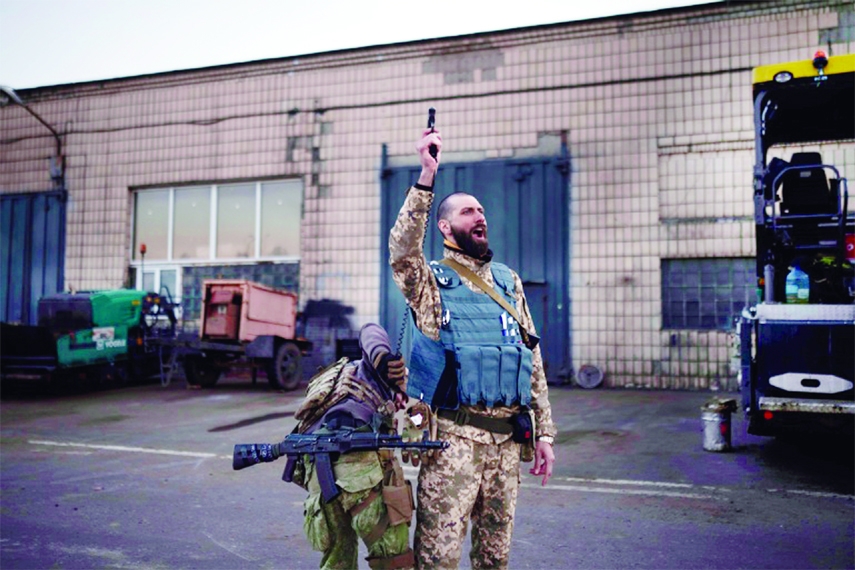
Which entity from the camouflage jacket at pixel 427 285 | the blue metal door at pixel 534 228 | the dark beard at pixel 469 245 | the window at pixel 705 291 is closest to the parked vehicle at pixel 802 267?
the camouflage jacket at pixel 427 285

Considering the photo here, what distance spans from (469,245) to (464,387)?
61cm

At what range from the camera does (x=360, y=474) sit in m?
2.98

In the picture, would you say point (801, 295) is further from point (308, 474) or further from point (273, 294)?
point (273, 294)

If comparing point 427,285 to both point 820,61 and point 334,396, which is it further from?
point 820,61

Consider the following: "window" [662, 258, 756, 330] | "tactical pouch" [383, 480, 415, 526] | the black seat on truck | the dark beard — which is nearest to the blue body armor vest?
the dark beard

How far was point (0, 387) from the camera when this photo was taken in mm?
13250

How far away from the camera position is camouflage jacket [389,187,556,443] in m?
2.78

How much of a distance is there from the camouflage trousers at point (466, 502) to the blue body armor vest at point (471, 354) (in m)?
0.20

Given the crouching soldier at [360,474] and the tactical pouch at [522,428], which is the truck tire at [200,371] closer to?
the crouching soldier at [360,474]

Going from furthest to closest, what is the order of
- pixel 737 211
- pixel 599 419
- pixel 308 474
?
pixel 737 211 → pixel 599 419 → pixel 308 474

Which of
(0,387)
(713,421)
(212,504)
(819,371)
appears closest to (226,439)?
(212,504)

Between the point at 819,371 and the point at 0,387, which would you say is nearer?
the point at 819,371

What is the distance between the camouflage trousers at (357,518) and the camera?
9.68 ft

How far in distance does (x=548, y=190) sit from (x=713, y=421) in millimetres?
7224
